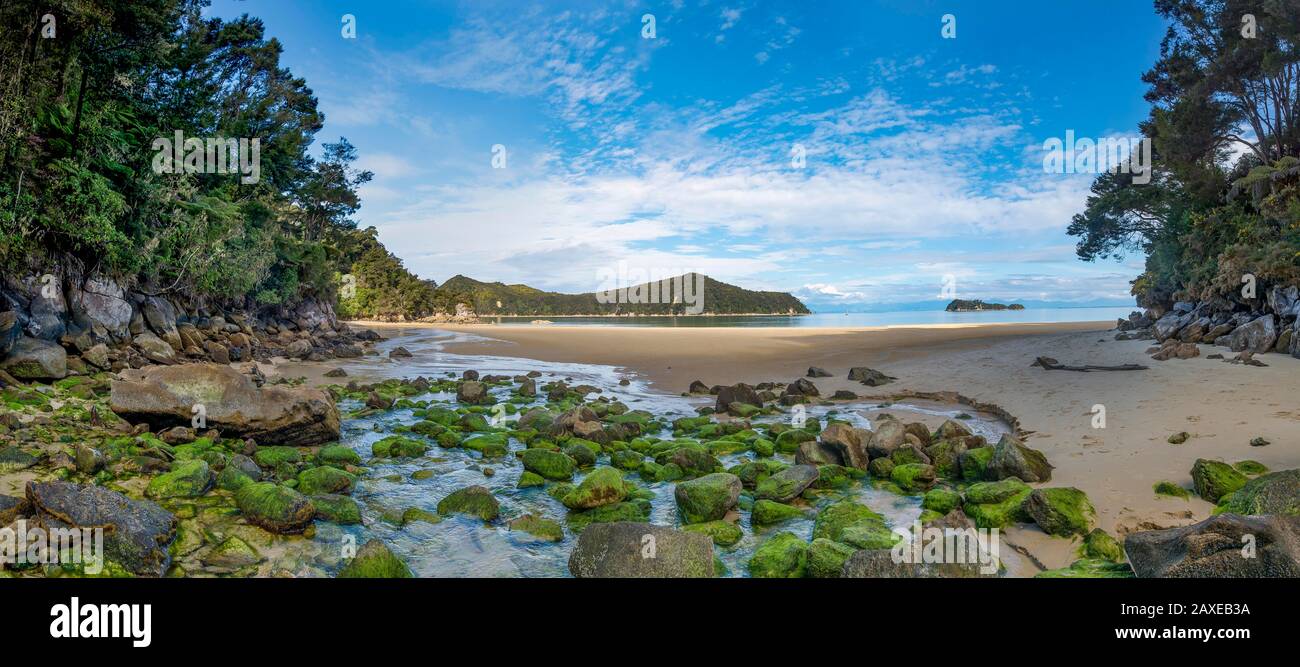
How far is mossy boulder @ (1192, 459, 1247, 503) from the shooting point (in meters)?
6.29

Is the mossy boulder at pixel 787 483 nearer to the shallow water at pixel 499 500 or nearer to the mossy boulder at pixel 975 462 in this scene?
the shallow water at pixel 499 500

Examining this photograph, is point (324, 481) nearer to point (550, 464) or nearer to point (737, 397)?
point (550, 464)

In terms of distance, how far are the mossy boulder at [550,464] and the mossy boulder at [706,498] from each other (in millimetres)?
2317

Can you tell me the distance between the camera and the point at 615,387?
65.3 ft

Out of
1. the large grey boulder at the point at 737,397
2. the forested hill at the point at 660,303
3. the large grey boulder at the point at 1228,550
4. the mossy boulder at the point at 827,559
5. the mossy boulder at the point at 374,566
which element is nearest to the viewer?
the large grey boulder at the point at 1228,550

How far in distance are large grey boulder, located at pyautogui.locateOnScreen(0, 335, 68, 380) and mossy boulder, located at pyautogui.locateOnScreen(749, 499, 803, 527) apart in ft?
48.4

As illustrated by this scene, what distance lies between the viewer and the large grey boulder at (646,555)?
514 cm

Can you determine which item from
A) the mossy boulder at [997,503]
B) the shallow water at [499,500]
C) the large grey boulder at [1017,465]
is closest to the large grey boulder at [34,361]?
the shallow water at [499,500]

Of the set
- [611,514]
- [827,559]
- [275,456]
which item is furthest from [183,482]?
[827,559]

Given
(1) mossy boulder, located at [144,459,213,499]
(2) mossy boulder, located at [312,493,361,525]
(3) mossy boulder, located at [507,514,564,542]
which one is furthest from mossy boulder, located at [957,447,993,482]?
(1) mossy boulder, located at [144,459,213,499]

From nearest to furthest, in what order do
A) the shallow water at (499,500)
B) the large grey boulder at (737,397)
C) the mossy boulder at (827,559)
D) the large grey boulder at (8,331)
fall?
1. the mossy boulder at (827,559)
2. the shallow water at (499,500)
3. the large grey boulder at (8,331)
4. the large grey boulder at (737,397)

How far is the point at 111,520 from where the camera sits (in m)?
5.30

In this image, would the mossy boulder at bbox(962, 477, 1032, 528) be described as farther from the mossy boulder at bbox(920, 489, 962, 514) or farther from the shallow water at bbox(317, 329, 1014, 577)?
the shallow water at bbox(317, 329, 1014, 577)
